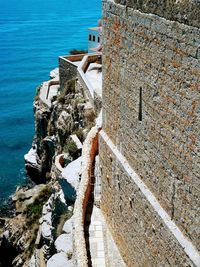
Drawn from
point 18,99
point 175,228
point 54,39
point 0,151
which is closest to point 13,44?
point 54,39

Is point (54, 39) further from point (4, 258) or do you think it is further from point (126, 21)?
point (126, 21)

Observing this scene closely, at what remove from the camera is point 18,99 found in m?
52.2

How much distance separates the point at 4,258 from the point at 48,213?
7.32m

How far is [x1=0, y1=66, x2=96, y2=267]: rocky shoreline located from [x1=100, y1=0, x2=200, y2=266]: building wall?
9.78ft

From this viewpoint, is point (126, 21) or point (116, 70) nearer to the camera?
point (126, 21)

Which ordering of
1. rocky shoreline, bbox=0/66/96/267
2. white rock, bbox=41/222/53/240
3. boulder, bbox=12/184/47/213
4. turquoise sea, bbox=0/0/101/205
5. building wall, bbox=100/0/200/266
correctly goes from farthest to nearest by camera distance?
turquoise sea, bbox=0/0/101/205 → boulder, bbox=12/184/47/213 → white rock, bbox=41/222/53/240 → rocky shoreline, bbox=0/66/96/267 → building wall, bbox=100/0/200/266

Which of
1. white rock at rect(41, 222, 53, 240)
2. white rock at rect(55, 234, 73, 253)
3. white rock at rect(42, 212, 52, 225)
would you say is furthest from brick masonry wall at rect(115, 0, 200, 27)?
white rock at rect(42, 212, 52, 225)

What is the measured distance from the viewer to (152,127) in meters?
7.90

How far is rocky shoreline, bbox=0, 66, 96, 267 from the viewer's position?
15.8m

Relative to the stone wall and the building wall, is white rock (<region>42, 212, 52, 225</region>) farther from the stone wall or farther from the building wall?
the building wall

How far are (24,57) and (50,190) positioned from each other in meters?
45.9

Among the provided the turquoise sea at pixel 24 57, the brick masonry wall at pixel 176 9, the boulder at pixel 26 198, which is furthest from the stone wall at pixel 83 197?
the turquoise sea at pixel 24 57

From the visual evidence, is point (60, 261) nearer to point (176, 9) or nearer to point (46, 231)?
point (46, 231)

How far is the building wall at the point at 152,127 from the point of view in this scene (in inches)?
250
